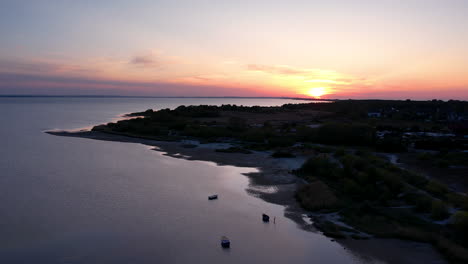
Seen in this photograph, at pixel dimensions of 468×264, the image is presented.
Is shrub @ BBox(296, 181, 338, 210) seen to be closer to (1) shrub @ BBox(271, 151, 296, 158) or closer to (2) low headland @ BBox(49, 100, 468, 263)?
(2) low headland @ BBox(49, 100, 468, 263)

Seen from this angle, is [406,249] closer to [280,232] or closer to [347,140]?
[280,232]

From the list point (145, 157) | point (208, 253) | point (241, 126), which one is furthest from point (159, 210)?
point (241, 126)

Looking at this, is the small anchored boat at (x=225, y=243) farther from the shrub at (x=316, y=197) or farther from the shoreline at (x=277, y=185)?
the shrub at (x=316, y=197)

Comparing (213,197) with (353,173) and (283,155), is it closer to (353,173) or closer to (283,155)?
(353,173)

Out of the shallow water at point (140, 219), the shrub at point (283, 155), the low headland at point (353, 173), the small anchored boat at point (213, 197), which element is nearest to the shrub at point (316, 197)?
the low headland at point (353, 173)

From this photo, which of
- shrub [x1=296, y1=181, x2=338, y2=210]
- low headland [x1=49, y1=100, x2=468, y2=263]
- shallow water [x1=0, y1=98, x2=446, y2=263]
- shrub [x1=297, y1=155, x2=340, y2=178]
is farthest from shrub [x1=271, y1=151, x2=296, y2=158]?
shrub [x1=296, y1=181, x2=338, y2=210]

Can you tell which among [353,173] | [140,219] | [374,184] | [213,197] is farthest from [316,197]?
[140,219]
